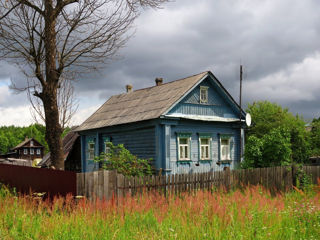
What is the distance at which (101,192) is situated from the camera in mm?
8812

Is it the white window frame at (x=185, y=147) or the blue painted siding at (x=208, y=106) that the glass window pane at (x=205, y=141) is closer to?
the white window frame at (x=185, y=147)

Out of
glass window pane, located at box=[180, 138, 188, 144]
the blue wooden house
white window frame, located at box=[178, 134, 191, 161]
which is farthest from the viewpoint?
glass window pane, located at box=[180, 138, 188, 144]

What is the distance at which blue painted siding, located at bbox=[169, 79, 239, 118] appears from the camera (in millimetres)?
17312

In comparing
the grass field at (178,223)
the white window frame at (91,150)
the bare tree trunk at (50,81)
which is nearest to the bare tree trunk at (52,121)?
the bare tree trunk at (50,81)

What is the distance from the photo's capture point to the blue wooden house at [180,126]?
16281 millimetres

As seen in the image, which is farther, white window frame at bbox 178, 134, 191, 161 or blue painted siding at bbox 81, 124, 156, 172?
white window frame at bbox 178, 134, 191, 161

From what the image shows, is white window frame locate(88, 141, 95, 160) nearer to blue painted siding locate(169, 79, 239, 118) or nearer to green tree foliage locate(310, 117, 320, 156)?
blue painted siding locate(169, 79, 239, 118)

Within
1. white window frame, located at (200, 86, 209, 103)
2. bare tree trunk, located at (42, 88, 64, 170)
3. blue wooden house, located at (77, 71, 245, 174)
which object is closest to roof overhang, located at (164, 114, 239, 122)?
blue wooden house, located at (77, 71, 245, 174)

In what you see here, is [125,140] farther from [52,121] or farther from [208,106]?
[52,121]

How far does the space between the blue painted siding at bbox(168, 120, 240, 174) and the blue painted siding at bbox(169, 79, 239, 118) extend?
554mm

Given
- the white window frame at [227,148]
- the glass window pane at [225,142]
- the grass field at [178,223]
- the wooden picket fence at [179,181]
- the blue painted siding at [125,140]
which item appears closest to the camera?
the grass field at [178,223]

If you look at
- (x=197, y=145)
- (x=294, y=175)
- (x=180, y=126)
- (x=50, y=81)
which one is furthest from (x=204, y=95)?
(x=50, y=81)

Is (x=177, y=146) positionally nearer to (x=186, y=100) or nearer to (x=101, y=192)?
(x=186, y=100)

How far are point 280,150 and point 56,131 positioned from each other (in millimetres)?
9212
